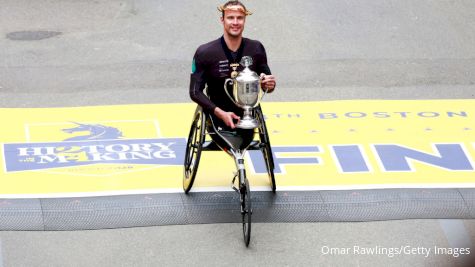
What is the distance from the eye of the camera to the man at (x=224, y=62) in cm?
1020

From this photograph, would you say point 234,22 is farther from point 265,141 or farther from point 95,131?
point 95,131

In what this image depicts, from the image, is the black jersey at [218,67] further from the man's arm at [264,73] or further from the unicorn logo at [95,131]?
the unicorn logo at [95,131]

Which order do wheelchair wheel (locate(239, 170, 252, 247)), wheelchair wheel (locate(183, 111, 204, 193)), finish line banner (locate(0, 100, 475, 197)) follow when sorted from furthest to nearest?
finish line banner (locate(0, 100, 475, 197)), wheelchair wheel (locate(183, 111, 204, 193)), wheelchair wheel (locate(239, 170, 252, 247))

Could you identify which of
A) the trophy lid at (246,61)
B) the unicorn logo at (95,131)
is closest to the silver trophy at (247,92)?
the trophy lid at (246,61)

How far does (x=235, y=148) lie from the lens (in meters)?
10.2

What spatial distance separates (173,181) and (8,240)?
6.95ft

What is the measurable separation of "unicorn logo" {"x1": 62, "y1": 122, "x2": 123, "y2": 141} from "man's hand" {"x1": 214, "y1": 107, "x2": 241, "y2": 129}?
9.15ft

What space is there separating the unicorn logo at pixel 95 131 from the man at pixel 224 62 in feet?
8.18

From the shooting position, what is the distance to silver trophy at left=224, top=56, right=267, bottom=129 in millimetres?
9875

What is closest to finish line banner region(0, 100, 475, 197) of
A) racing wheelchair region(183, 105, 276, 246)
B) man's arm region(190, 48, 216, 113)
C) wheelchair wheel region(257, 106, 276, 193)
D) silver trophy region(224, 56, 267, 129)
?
racing wheelchair region(183, 105, 276, 246)

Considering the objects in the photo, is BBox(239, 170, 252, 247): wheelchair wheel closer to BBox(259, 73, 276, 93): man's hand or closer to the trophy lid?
BBox(259, 73, 276, 93): man's hand

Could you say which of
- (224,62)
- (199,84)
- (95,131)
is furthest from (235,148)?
(95,131)

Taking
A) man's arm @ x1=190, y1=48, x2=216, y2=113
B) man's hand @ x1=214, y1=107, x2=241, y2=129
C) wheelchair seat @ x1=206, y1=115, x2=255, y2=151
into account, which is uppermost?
man's arm @ x1=190, y1=48, x2=216, y2=113

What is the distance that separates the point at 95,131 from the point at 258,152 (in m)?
2.08
